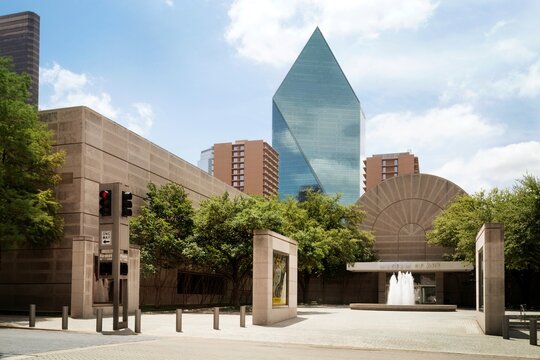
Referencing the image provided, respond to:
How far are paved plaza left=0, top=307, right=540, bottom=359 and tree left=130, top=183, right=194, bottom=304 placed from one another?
1409 centimetres

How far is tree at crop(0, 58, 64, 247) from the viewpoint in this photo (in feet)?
101

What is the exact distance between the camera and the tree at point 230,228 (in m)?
40.5

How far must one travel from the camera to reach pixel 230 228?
136ft

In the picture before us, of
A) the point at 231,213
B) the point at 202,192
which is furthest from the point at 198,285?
the point at 231,213

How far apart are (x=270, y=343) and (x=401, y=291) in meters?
39.7

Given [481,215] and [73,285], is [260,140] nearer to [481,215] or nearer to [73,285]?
[481,215]

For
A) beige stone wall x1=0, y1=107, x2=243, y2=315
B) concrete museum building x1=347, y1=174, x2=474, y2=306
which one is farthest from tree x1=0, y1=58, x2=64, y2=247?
concrete museum building x1=347, y1=174, x2=474, y2=306

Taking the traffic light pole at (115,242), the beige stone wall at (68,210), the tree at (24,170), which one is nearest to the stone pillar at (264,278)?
the traffic light pole at (115,242)

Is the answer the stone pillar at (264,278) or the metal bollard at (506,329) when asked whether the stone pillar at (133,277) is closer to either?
the stone pillar at (264,278)

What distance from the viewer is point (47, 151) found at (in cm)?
3591

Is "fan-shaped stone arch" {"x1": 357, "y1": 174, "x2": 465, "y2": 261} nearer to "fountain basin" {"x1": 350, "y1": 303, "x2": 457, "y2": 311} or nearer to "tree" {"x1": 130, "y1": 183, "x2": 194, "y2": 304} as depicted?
"fountain basin" {"x1": 350, "y1": 303, "x2": 457, "y2": 311}

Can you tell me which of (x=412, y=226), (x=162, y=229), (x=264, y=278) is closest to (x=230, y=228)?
(x=162, y=229)

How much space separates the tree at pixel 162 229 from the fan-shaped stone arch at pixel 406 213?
28.6 metres

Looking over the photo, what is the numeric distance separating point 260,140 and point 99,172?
162m
